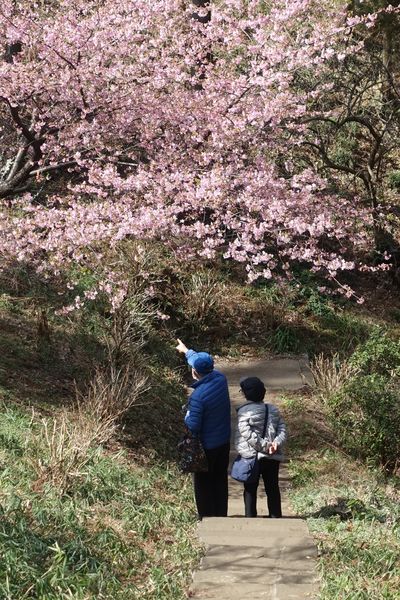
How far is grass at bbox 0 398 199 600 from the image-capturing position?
5344 millimetres

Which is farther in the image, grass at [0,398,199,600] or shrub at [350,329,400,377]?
shrub at [350,329,400,377]

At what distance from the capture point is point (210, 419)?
6.61 m

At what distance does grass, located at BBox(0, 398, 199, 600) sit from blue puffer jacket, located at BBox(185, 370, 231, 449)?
834 mm

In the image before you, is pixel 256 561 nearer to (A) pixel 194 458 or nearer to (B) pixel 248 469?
(B) pixel 248 469

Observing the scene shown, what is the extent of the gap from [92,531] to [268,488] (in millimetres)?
1441

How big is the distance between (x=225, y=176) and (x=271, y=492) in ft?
13.2

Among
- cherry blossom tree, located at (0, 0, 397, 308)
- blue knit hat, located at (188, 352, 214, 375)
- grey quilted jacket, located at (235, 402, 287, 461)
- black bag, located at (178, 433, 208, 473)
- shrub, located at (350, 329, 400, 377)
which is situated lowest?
black bag, located at (178, 433, 208, 473)

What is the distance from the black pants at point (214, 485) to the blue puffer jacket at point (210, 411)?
0.12 meters

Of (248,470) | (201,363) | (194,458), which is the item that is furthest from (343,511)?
(201,363)

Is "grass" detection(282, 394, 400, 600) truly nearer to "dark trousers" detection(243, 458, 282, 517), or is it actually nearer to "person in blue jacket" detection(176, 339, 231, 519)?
"dark trousers" detection(243, 458, 282, 517)

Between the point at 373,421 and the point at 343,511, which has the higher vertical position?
the point at 373,421

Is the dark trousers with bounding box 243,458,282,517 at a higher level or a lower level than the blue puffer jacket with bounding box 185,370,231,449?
lower

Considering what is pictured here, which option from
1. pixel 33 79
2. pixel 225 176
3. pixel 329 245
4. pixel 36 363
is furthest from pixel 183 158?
pixel 329 245

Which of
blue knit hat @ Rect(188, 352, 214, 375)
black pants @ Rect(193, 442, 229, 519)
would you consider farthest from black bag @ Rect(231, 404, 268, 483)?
blue knit hat @ Rect(188, 352, 214, 375)
